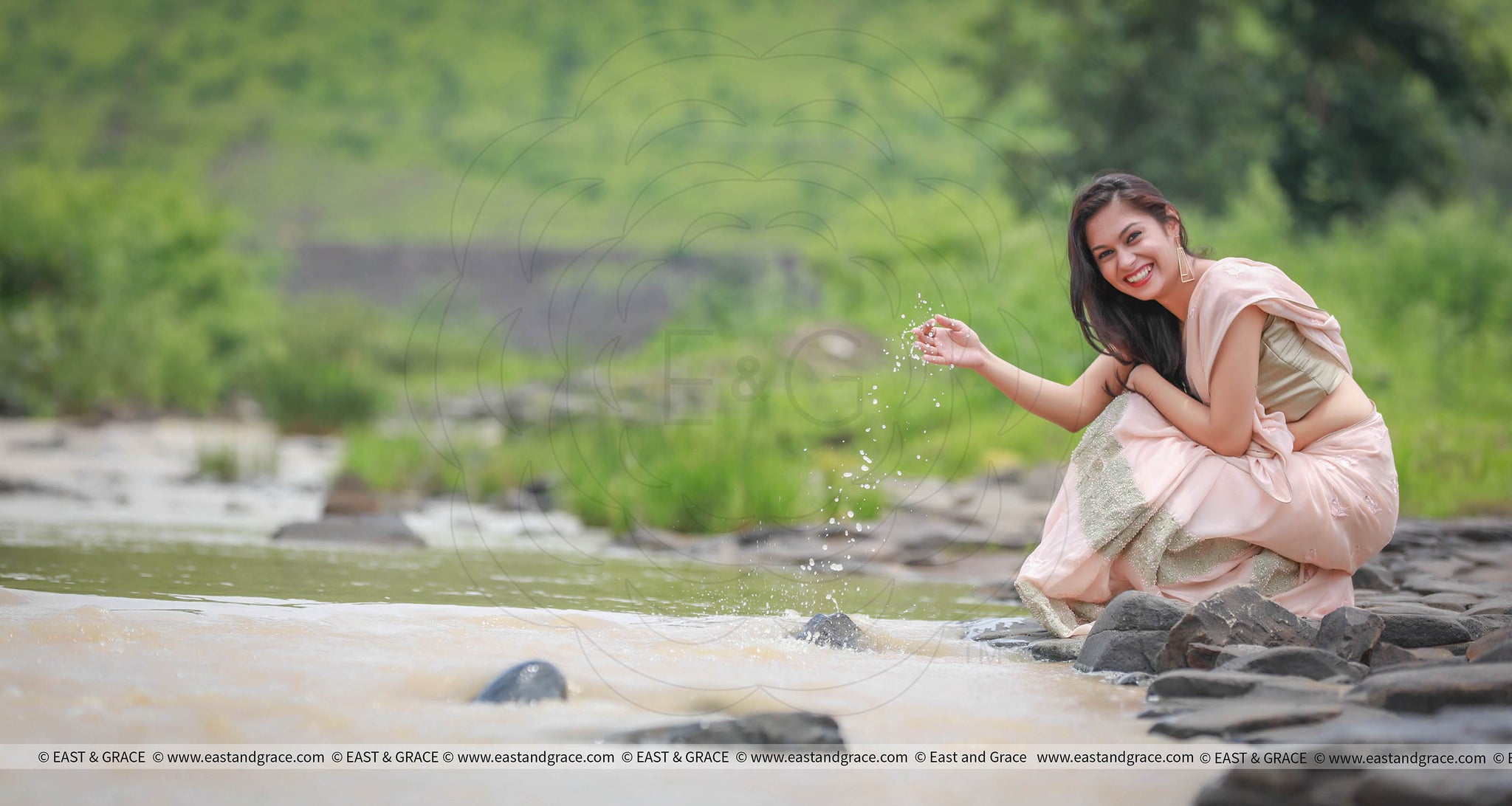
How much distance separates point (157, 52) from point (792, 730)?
4664cm

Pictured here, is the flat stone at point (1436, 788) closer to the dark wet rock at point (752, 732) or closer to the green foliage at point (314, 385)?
the dark wet rock at point (752, 732)

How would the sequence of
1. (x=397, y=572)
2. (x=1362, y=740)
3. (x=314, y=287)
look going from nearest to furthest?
(x=1362, y=740) → (x=397, y=572) → (x=314, y=287)

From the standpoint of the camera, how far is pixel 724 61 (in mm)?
41719

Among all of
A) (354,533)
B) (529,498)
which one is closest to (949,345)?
(354,533)

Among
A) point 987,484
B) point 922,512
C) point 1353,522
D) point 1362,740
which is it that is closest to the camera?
point 1362,740

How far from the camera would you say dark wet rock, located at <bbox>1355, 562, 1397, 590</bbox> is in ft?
12.5

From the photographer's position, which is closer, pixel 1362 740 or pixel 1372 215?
pixel 1362 740

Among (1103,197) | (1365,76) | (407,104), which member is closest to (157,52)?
(407,104)

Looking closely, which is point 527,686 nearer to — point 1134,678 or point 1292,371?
point 1134,678

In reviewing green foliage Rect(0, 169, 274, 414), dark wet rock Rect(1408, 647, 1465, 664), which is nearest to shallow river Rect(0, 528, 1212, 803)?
dark wet rock Rect(1408, 647, 1465, 664)

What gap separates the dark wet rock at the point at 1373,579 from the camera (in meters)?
3.81

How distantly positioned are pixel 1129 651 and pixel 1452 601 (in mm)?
1262

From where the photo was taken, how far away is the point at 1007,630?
134 inches

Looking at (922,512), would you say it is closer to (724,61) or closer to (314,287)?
(314,287)
